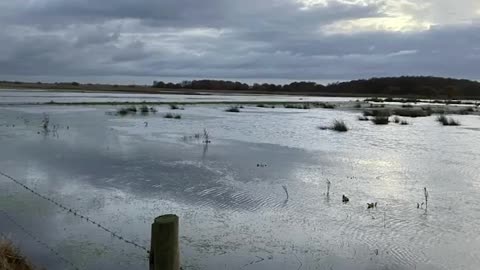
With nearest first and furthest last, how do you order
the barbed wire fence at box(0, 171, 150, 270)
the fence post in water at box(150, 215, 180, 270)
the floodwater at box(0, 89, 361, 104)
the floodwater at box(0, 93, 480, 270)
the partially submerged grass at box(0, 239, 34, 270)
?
the fence post in water at box(150, 215, 180, 270) < the partially submerged grass at box(0, 239, 34, 270) < the barbed wire fence at box(0, 171, 150, 270) < the floodwater at box(0, 93, 480, 270) < the floodwater at box(0, 89, 361, 104)

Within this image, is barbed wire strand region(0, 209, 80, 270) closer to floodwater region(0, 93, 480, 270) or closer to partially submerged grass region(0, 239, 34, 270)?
floodwater region(0, 93, 480, 270)

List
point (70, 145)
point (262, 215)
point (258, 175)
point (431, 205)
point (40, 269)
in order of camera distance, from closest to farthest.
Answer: point (40, 269) → point (262, 215) → point (431, 205) → point (258, 175) → point (70, 145)

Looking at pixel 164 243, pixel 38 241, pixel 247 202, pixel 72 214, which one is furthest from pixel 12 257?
pixel 247 202

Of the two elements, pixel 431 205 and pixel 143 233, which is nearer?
pixel 143 233

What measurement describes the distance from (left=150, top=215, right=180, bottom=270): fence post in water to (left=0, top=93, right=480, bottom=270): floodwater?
7.37 ft

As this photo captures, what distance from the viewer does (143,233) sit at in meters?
6.82

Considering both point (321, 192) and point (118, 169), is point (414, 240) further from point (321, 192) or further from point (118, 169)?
point (118, 169)

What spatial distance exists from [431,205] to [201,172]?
16.2ft

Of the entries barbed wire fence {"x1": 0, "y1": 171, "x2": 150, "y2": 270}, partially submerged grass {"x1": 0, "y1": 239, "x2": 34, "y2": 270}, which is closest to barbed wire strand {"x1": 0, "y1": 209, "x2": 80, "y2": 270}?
barbed wire fence {"x1": 0, "y1": 171, "x2": 150, "y2": 270}

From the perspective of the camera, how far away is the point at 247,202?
8.75 m

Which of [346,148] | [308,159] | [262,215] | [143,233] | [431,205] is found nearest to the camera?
[143,233]

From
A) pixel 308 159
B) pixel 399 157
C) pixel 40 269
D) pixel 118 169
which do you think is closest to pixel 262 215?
pixel 40 269

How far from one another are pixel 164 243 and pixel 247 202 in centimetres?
531

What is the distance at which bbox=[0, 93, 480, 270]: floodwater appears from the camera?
20.4 feet
